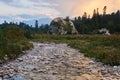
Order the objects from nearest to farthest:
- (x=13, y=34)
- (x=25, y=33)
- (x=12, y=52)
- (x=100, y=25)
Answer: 1. (x=12, y=52)
2. (x=13, y=34)
3. (x=25, y=33)
4. (x=100, y=25)

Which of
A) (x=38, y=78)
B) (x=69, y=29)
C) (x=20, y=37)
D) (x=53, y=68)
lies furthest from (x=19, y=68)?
(x=69, y=29)

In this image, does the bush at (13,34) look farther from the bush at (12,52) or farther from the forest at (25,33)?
the bush at (12,52)

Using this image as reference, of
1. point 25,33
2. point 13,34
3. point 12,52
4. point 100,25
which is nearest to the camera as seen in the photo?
point 12,52

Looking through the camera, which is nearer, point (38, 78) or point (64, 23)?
point (38, 78)

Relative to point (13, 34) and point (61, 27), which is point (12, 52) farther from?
point (61, 27)

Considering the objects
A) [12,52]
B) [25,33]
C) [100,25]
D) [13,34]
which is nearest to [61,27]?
[100,25]

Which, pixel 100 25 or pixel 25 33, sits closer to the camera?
pixel 25 33

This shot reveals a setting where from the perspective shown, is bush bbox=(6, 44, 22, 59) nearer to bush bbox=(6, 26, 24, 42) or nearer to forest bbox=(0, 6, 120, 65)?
forest bbox=(0, 6, 120, 65)

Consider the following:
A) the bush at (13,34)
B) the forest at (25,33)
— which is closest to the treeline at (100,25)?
the forest at (25,33)

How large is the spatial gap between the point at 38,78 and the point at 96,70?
17.7ft

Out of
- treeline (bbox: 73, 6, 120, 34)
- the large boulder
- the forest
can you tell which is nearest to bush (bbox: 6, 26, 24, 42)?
the forest

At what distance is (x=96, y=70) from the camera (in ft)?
74.7

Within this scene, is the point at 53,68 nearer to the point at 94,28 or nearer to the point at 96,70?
the point at 96,70

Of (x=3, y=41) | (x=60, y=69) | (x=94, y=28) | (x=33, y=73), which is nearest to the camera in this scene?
(x=33, y=73)
